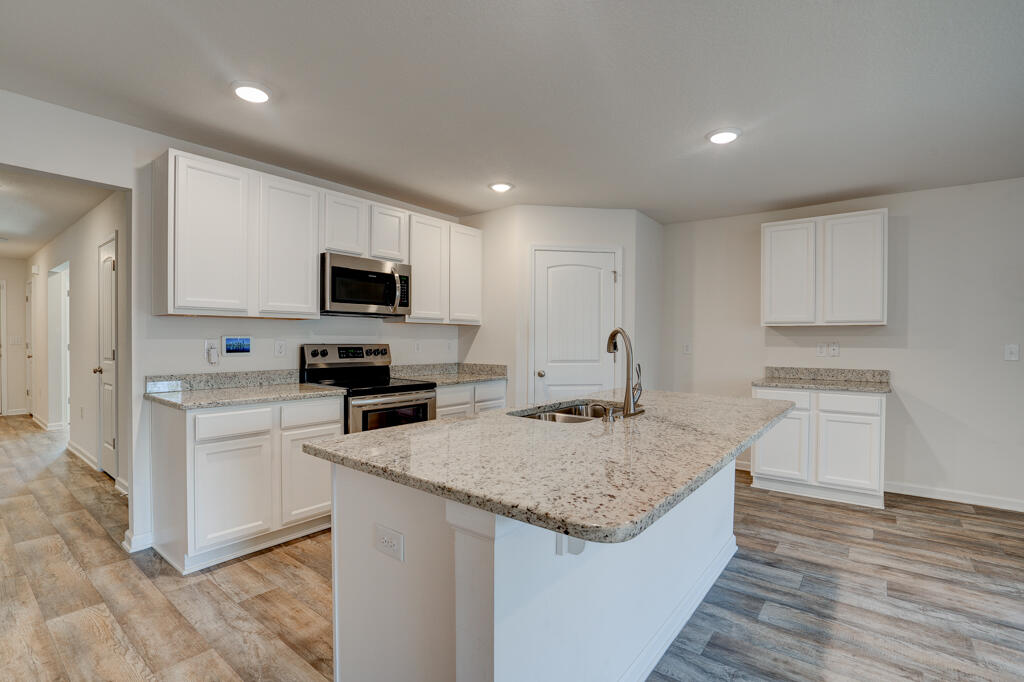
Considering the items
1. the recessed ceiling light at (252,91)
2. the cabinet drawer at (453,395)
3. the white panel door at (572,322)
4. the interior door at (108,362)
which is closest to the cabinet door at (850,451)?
the white panel door at (572,322)

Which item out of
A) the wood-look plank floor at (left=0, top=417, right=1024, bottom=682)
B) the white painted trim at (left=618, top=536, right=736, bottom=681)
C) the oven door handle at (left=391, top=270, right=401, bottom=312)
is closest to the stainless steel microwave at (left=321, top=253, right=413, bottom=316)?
the oven door handle at (left=391, top=270, right=401, bottom=312)

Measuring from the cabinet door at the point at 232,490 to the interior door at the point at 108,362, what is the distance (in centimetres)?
176

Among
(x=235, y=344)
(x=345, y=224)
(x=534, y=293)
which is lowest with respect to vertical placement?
(x=235, y=344)

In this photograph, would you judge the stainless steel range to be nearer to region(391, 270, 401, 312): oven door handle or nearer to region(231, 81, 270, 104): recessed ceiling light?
region(391, 270, 401, 312): oven door handle

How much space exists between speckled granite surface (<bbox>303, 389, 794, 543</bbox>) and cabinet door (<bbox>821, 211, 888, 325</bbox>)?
225cm

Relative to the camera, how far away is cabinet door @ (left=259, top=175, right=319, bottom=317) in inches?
117

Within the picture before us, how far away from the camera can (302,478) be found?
2891mm

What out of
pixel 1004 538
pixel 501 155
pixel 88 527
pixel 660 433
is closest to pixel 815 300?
pixel 1004 538

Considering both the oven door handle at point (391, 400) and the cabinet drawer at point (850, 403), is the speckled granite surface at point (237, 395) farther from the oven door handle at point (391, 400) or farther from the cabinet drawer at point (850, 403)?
the cabinet drawer at point (850, 403)

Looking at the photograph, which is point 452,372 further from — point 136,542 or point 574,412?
point 136,542

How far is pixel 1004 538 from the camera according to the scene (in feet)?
9.87

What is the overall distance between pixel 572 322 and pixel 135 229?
121 inches

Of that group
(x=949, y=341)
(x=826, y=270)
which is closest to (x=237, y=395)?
(x=826, y=270)

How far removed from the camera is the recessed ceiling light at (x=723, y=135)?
270 cm
